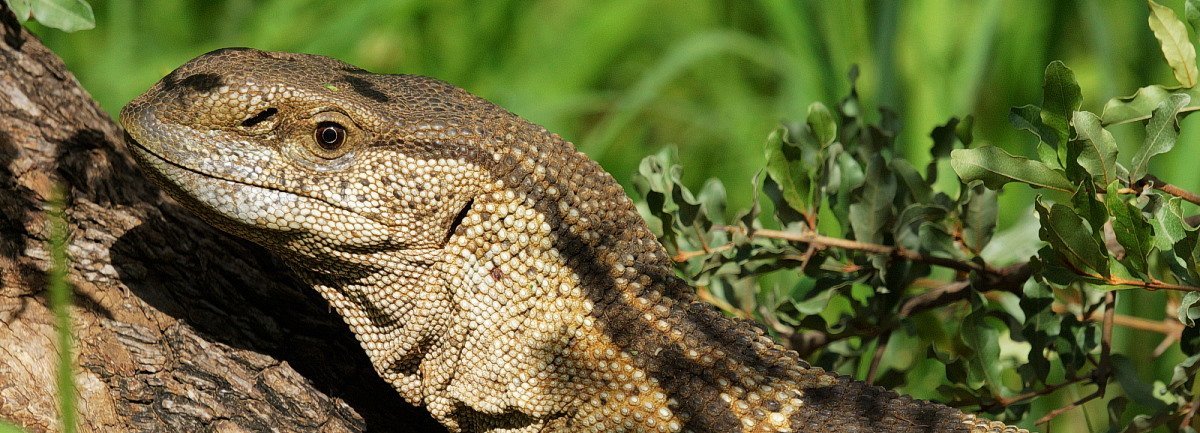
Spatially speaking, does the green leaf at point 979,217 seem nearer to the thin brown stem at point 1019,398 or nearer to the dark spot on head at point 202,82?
the thin brown stem at point 1019,398

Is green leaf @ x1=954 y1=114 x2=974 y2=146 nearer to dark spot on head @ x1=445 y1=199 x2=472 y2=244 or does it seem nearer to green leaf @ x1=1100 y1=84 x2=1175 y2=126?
green leaf @ x1=1100 y1=84 x2=1175 y2=126

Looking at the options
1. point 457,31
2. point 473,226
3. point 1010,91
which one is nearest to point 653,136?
point 457,31

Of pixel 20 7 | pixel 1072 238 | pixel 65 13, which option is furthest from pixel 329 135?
pixel 1072 238

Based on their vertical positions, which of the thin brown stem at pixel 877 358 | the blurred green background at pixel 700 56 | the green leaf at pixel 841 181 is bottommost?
the thin brown stem at pixel 877 358

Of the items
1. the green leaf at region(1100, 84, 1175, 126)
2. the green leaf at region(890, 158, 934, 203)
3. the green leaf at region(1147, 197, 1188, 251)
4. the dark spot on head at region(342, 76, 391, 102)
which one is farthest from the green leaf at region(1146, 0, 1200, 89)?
the dark spot on head at region(342, 76, 391, 102)

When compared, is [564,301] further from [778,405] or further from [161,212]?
[161,212]

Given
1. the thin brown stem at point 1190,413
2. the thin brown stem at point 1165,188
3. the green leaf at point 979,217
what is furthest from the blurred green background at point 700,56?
the thin brown stem at point 1165,188
